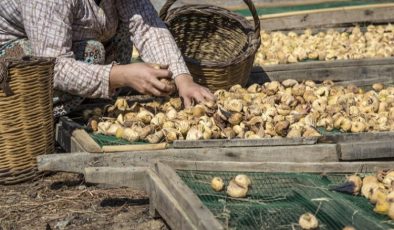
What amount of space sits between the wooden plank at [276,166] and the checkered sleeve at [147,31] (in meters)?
1.25

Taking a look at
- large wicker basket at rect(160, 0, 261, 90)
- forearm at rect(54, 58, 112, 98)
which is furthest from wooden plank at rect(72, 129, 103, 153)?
large wicker basket at rect(160, 0, 261, 90)

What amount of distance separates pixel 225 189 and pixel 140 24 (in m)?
1.63

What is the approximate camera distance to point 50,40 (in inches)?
135

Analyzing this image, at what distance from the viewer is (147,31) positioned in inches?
158

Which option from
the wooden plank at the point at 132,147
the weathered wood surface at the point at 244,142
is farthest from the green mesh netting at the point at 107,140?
the weathered wood surface at the point at 244,142

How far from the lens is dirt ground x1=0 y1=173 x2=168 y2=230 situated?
9.53 feet

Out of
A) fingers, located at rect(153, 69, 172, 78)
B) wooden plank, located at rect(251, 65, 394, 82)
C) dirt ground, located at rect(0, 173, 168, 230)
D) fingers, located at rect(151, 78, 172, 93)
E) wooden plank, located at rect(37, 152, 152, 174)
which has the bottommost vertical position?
dirt ground, located at rect(0, 173, 168, 230)

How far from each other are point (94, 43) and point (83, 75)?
33 cm

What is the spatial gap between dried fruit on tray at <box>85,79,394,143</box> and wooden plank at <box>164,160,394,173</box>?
1.37ft

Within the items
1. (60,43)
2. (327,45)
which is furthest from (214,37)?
(60,43)

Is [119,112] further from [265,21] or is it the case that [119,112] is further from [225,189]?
[265,21]

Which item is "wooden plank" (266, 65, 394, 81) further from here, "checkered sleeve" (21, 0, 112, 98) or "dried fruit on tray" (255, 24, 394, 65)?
"checkered sleeve" (21, 0, 112, 98)

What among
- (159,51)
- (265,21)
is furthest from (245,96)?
(265,21)

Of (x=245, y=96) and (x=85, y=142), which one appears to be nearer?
(x=85, y=142)
